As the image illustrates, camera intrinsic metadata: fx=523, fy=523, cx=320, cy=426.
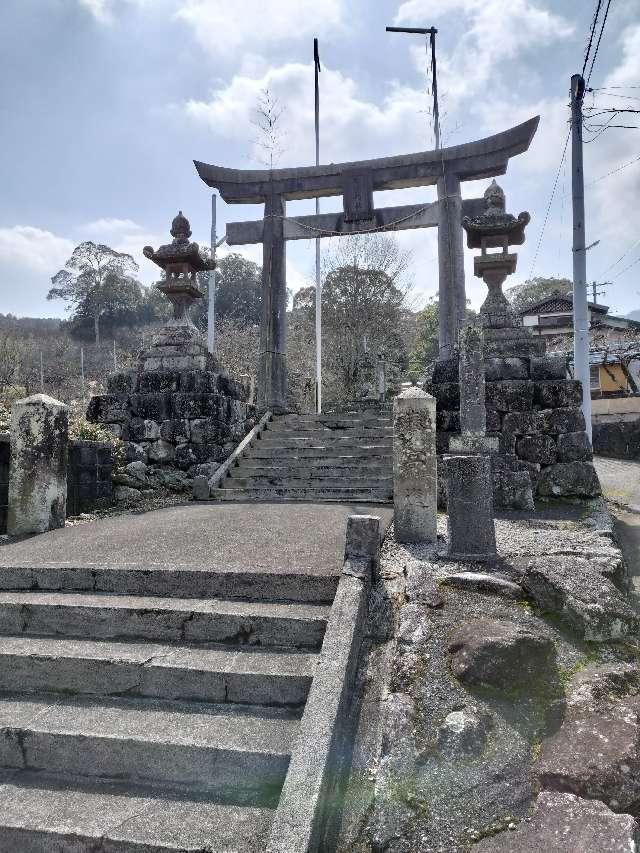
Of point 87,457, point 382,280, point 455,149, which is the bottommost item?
point 87,457

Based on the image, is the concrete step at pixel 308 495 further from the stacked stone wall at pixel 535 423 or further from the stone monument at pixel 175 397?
the stacked stone wall at pixel 535 423

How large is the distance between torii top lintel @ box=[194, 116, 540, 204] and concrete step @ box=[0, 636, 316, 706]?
9.91 metres

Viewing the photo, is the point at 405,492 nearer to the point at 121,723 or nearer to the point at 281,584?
the point at 281,584

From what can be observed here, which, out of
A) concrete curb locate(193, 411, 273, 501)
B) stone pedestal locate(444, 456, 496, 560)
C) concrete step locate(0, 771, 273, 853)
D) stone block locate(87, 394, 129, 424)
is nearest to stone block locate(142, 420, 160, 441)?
stone block locate(87, 394, 129, 424)

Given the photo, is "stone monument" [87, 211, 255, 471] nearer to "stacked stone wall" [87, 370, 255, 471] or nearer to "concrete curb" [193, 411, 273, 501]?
"stacked stone wall" [87, 370, 255, 471]

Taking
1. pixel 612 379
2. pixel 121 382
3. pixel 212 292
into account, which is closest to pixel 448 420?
pixel 121 382

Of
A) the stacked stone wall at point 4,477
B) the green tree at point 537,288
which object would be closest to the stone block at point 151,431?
the stacked stone wall at point 4,477

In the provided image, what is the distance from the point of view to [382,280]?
69.7 ft

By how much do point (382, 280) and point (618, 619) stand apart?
1947 centimetres

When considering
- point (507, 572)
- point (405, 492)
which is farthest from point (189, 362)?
point (507, 572)

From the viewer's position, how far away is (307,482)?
766 cm

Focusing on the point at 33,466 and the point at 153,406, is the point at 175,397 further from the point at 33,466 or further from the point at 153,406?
the point at 33,466

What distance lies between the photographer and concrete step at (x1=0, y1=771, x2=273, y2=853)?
7.04 feet

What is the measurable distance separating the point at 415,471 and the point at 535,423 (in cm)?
372
